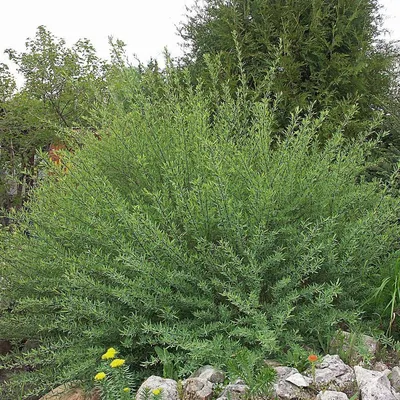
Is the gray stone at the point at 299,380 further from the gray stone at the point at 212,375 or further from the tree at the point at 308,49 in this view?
the tree at the point at 308,49

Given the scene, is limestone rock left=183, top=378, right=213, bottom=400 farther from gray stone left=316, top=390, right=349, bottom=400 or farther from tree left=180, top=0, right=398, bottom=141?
tree left=180, top=0, right=398, bottom=141

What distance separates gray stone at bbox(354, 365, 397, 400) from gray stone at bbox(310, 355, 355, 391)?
0.14 ft

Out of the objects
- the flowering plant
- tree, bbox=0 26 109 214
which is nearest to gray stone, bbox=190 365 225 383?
the flowering plant

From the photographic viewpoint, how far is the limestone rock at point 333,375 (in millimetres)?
2035

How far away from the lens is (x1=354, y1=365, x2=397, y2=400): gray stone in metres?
1.90

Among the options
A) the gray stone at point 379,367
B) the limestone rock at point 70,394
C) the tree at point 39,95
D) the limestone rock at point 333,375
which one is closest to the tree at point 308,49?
the gray stone at point 379,367

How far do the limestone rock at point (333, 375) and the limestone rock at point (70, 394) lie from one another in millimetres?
1168

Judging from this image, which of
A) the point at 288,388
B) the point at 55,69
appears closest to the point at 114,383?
the point at 288,388

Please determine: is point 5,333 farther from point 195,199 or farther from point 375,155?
point 375,155

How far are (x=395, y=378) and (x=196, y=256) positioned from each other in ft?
3.56

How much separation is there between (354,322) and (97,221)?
1.44m

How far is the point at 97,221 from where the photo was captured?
8.41 feet

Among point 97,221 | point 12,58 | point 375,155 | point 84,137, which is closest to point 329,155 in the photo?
point 97,221

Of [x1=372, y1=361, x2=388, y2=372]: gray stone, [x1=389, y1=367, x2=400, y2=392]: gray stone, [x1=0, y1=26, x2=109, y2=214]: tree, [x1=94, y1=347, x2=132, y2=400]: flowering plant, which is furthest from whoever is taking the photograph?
[x1=0, y1=26, x2=109, y2=214]: tree
